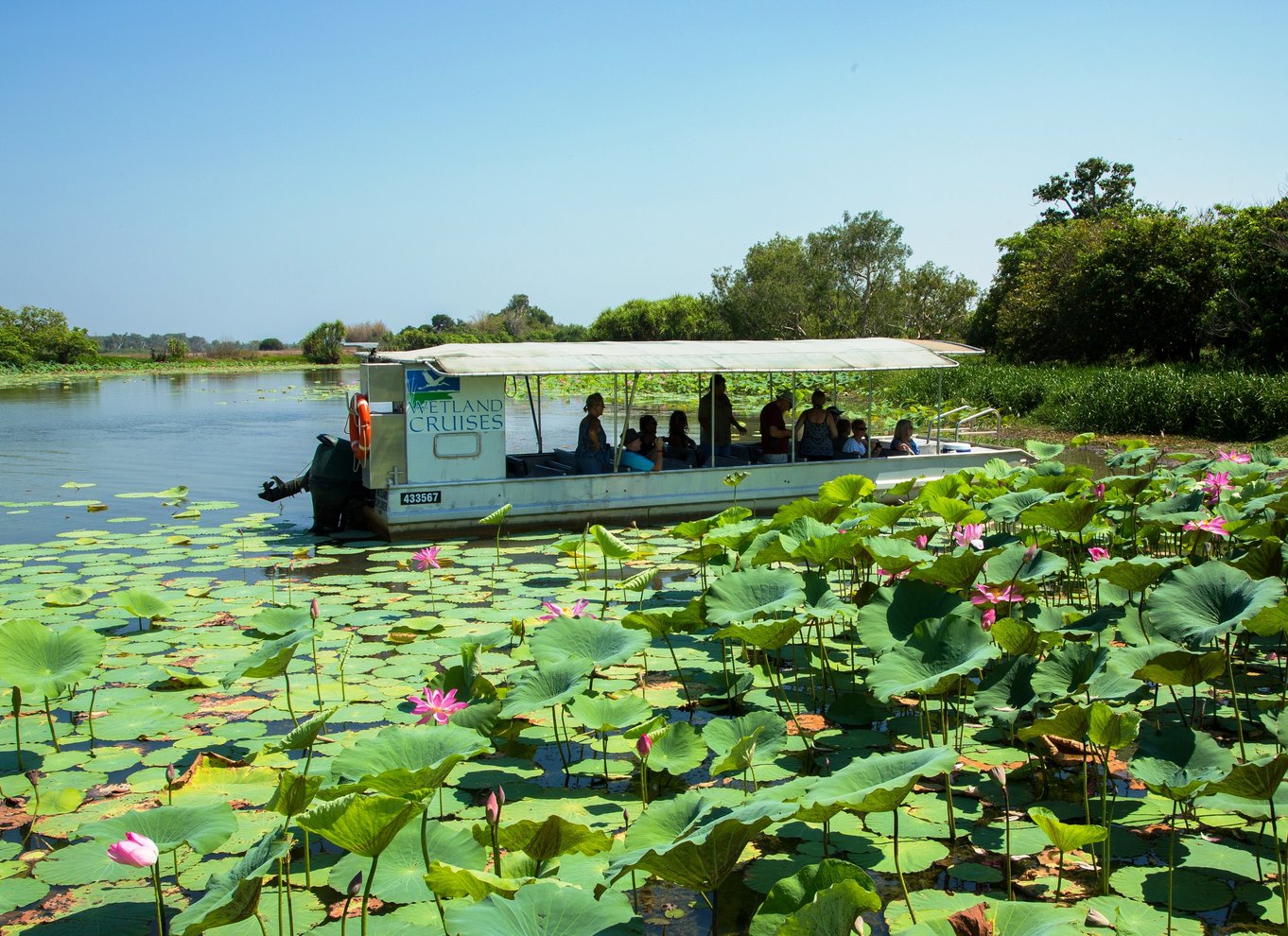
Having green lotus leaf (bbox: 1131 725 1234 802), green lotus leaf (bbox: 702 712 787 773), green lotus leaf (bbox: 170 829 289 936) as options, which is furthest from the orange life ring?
green lotus leaf (bbox: 1131 725 1234 802)

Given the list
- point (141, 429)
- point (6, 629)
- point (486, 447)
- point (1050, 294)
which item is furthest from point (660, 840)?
point (1050, 294)

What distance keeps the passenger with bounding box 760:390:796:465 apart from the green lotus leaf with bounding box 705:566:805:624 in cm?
673

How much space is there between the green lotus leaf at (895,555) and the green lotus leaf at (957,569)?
3.7 inches

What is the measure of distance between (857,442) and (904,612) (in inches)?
306

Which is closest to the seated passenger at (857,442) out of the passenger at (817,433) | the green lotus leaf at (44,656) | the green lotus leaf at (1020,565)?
the passenger at (817,433)

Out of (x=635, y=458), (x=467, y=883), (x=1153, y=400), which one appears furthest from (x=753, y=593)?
(x=1153, y=400)

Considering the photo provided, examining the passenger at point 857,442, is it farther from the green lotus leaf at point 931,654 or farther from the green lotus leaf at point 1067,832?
the green lotus leaf at point 1067,832

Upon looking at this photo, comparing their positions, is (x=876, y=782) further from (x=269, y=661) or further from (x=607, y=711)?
(x=269, y=661)

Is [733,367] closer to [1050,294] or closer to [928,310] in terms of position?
[1050,294]

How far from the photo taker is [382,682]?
549 centimetres

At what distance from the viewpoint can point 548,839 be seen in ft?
9.27

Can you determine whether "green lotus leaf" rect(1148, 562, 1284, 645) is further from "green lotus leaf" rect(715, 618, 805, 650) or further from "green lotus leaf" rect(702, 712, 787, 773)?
"green lotus leaf" rect(702, 712, 787, 773)

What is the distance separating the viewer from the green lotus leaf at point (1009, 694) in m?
3.93

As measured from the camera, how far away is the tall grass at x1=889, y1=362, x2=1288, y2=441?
17.5 meters
